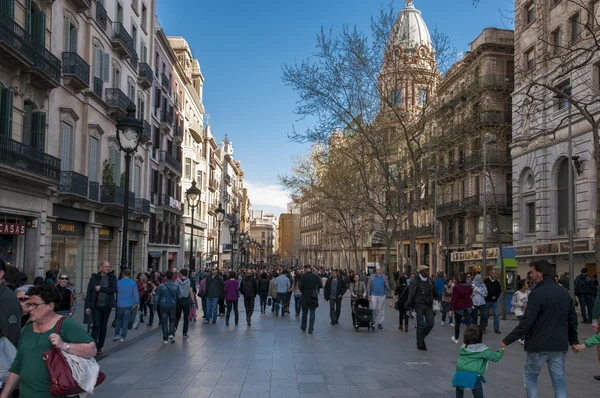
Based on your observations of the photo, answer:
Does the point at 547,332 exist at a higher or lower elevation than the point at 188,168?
lower

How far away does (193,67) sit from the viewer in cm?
6231

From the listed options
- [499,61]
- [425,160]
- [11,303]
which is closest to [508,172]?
[499,61]

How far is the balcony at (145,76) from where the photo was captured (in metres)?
34.8

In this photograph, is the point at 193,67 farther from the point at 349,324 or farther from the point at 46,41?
the point at 349,324

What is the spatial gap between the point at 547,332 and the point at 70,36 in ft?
74.6

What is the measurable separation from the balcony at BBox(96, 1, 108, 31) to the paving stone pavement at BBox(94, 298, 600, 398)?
16.6 meters

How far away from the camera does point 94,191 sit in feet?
88.1

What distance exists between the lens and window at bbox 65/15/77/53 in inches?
930

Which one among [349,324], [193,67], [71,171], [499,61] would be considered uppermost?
[193,67]

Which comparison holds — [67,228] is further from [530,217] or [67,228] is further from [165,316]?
[530,217]

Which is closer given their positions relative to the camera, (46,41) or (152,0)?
(46,41)

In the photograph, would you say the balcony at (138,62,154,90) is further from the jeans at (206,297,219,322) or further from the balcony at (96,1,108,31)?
the jeans at (206,297,219,322)

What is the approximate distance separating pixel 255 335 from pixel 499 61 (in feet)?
111

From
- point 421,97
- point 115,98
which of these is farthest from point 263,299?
point 421,97
